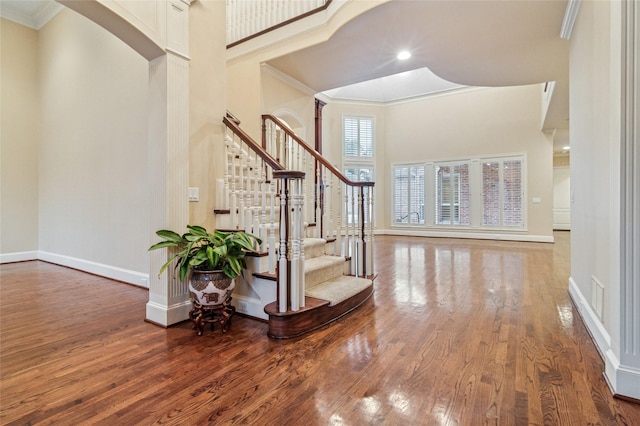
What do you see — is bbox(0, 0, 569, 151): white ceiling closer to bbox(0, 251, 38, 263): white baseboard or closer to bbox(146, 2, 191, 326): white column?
bbox(146, 2, 191, 326): white column

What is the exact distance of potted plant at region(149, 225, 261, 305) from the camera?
2.33m

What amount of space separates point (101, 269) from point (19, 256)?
2352mm

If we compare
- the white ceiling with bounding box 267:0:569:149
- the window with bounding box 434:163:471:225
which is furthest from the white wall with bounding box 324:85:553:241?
the white ceiling with bounding box 267:0:569:149

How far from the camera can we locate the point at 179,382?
1699mm

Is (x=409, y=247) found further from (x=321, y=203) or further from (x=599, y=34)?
(x=599, y=34)

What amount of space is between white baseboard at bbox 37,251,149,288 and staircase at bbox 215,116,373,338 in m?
1.50

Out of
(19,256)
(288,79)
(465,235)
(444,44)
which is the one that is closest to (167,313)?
(288,79)

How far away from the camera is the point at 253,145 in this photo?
2.89 metres

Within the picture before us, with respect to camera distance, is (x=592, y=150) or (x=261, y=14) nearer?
(x=592, y=150)

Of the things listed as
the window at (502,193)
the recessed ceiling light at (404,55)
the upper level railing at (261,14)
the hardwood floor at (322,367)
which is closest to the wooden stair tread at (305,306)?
the hardwood floor at (322,367)

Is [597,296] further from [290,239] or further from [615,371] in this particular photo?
[290,239]

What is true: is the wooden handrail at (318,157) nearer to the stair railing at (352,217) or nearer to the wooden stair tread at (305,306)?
the stair railing at (352,217)

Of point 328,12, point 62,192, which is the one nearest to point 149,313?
point 62,192

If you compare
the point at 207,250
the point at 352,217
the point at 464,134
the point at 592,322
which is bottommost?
the point at 592,322
